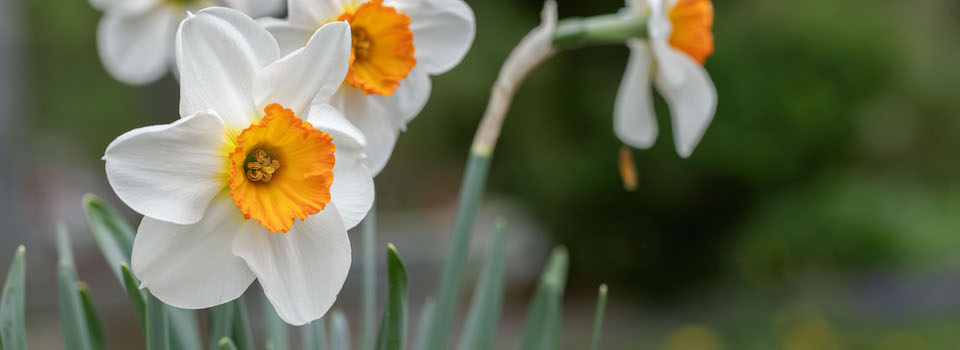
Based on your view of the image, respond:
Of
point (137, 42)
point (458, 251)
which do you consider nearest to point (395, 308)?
point (458, 251)

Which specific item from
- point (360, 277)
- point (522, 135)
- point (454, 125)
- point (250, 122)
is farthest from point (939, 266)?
point (250, 122)

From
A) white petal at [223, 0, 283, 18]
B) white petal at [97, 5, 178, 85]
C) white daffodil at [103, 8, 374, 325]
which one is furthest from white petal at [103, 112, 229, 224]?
white petal at [97, 5, 178, 85]

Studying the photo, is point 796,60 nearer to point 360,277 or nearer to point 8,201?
point 360,277

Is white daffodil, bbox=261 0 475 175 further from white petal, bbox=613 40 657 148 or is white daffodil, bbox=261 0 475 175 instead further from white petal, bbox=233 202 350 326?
white petal, bbox=613 40 657 148

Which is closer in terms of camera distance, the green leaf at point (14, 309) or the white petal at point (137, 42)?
the green leaf at point (14, 309)

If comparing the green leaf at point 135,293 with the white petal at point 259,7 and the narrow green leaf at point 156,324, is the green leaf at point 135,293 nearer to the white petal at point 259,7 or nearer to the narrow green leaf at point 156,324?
the narrow green leaf at point 156,324

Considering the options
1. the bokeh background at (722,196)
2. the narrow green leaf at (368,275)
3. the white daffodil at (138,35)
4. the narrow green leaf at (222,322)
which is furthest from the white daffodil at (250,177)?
the bokeh background at (722,196)

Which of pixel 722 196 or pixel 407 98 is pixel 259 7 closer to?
pixel 407 98
